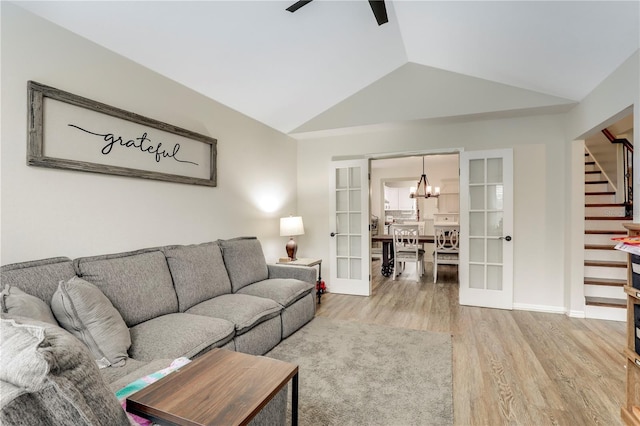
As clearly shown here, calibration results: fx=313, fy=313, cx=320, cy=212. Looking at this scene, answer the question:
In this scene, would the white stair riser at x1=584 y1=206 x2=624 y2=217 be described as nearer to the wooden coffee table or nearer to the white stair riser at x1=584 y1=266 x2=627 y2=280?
the white stair riser at x1=584 y1=266 x2=627 y2=280

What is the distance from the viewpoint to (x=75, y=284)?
69.3 inches

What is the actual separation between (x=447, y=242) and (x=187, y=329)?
526 centimetres

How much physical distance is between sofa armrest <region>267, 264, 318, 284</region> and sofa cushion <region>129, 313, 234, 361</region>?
141 centimetres

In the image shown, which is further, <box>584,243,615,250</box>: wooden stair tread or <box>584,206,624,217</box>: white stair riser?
<box>584,206,624,217</box>: white stair riser

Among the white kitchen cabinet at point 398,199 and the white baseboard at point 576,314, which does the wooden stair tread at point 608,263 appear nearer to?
the white baseboard at point 576,314

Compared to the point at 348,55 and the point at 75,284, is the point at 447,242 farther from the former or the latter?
the point at 75,284

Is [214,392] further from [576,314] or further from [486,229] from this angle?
[576,314]

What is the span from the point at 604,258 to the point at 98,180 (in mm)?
5682

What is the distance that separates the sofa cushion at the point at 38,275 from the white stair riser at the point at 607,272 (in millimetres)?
5435

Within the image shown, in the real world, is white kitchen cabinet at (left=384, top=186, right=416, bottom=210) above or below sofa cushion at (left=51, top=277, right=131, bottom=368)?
above

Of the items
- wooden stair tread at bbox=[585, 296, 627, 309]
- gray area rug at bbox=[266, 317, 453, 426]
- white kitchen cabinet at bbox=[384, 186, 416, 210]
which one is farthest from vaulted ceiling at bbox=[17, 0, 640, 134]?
white kitchen cabinet at bbox=[384, 186, 416, 210]

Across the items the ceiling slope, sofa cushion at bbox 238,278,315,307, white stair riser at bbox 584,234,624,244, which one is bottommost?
sofa cushion at bbox 238,278,315,307

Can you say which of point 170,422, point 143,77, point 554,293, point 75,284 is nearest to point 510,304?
point 554,293

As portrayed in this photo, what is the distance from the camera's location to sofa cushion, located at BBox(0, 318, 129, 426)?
2.22 ft
